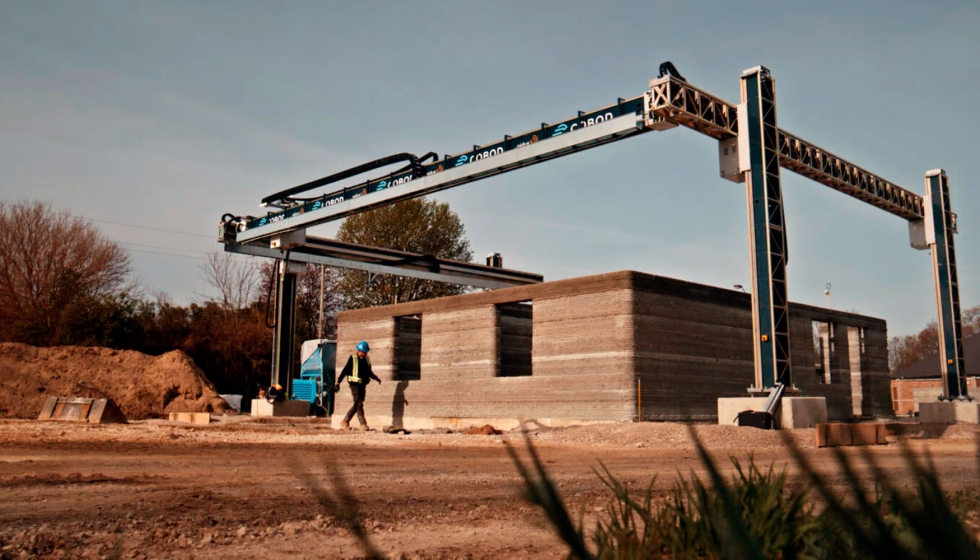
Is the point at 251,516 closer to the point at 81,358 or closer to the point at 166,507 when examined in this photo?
the point at 166,507

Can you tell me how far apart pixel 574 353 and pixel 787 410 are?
4627 millimetres

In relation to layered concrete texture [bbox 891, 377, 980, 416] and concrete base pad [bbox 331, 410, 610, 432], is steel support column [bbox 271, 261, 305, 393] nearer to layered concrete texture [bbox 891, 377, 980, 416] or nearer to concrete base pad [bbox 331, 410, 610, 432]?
concrete base pad [bbox 331, 410, 610, 432]

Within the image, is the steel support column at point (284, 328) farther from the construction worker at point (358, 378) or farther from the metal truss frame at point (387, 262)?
the construction worker at point (358, 378)

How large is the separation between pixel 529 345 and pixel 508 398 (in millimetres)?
3227

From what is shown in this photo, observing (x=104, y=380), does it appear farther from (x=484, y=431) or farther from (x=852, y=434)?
(x=852, y=434)

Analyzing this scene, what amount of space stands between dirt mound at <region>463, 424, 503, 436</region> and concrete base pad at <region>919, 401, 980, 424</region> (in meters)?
13.9

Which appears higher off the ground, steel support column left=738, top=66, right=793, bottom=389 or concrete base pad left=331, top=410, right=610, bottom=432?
steel support column left=738, top=66, right=793, bottom=389

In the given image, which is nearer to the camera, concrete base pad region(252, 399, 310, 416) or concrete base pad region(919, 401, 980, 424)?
concrete base pad region(919, 401, 980, 424)

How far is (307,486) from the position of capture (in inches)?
262

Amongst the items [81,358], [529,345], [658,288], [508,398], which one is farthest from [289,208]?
[658,288]

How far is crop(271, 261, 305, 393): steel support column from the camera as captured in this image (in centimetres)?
2982

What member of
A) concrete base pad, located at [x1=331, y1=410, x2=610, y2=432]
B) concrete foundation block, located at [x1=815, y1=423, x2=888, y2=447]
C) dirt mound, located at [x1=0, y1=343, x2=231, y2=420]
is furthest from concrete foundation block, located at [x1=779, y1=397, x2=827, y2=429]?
dirt mound, located at [x1=0, y1=343, x2=231, y2=420]

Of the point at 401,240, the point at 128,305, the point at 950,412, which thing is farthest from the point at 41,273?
the point at 950,412

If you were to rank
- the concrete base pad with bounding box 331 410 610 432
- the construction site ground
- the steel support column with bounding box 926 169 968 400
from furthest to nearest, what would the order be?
1. the steel support column with bounding box 926 169 968 400
2. the concrete base pad with bounding box 331 410 610 432
3. the construction site ground
